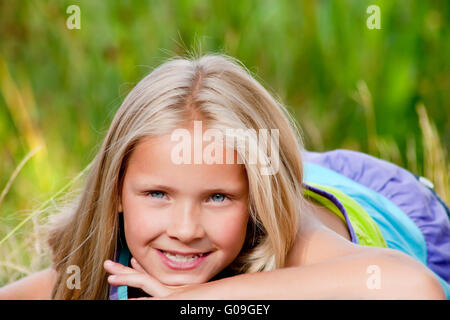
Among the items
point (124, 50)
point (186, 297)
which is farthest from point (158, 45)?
point (186, 297)

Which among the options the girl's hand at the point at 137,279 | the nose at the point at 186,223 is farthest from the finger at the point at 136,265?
the nose at the point at 186,223

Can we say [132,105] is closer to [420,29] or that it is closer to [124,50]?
[124,50]

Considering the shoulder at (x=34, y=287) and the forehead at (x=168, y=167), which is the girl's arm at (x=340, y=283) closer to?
the forehead at (x=168, y=167)

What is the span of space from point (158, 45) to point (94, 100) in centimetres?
25

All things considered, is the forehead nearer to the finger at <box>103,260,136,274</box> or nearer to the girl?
the girl

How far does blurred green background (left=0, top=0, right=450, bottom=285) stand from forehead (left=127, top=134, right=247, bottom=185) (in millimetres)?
993

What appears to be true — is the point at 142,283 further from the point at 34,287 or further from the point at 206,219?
the point at 34,287

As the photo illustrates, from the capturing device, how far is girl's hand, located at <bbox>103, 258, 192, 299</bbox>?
1166 millimetres

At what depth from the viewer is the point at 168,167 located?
113cm

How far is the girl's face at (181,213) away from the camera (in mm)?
1121

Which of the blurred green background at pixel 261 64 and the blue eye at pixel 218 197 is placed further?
the blurred green background at pixel 261 64

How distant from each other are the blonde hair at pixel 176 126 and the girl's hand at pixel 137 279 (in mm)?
66

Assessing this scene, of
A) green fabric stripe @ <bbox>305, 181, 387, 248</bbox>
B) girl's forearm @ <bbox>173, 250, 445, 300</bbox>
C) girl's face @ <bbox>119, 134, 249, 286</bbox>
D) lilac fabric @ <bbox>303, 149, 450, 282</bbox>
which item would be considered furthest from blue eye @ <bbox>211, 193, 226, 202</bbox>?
lilac fabric @ <bbox>303, 149, 450, 282</bbox>
